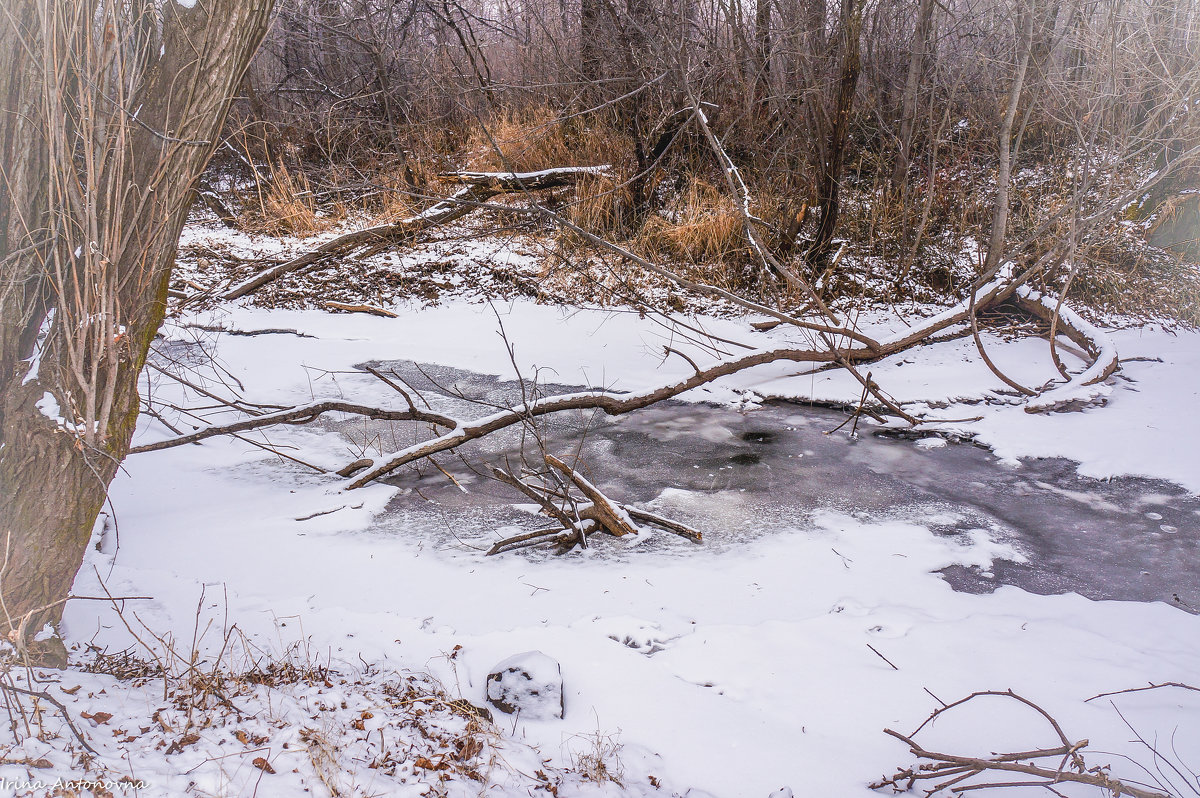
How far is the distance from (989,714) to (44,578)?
126 inches

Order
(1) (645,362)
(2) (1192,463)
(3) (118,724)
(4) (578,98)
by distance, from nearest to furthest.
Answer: (3) (118,724), (2) (1192,463), (1) (645,362), (4) (578,98)

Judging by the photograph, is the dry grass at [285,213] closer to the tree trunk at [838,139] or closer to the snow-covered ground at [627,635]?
the snow-covered ground at [627,635]

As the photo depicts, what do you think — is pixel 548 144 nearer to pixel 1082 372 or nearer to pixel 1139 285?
pixel 1082 372

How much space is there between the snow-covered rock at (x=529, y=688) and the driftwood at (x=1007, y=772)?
39.6 inches

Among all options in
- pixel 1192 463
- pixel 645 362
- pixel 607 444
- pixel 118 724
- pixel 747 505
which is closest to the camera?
pixel 118 724

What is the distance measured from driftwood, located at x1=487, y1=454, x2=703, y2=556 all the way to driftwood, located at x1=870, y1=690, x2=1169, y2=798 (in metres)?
1.52

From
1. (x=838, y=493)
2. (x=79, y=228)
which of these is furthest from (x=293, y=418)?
(x=838, y=493)

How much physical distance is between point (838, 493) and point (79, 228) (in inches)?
142

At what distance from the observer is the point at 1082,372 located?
18.0ft

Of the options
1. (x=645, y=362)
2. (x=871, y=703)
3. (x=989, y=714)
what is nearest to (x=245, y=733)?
(x=871, y=703)

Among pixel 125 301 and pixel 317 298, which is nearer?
pixel 125 301

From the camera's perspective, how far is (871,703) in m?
2.55

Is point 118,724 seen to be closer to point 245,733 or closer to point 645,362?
point 245,733

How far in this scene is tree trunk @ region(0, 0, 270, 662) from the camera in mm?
2396
